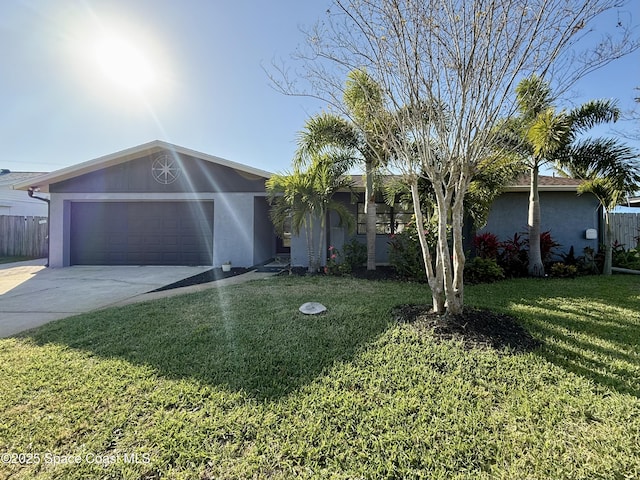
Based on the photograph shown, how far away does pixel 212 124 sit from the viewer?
958cm

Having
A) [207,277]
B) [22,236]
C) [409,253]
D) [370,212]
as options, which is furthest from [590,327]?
[22,236]

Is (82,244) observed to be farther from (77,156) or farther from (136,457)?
(136,457)

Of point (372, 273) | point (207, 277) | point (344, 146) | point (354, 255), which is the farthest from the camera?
point (354, 255)

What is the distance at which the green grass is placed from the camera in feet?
6.32

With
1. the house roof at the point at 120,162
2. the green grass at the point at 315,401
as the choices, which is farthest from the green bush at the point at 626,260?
the house roof at the point at 120,162

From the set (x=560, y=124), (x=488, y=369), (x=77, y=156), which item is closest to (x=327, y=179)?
(x=560, y=124)

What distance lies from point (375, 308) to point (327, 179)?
4075 mm

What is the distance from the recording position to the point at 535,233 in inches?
326

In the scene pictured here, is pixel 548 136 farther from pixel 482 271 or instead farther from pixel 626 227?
pixel 626 227

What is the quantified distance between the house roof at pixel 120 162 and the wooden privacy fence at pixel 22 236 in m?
5.42

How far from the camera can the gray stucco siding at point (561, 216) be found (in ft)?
33.5

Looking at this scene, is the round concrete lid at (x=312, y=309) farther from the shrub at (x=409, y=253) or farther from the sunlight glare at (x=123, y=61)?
the sunlight glare at (x=123, y=61)

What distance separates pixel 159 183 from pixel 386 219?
317 inches

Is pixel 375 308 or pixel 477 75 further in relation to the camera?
pixel 375 308
